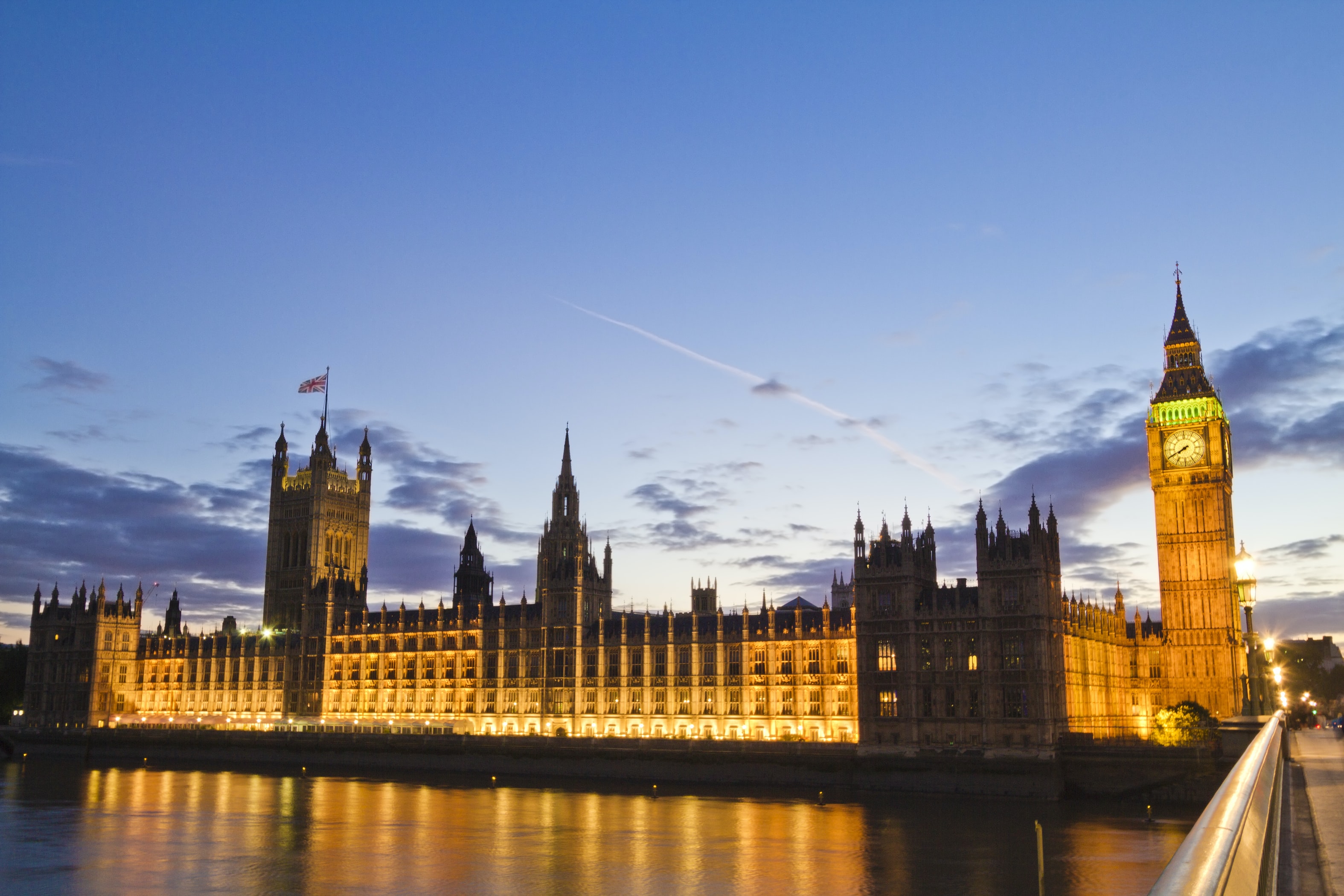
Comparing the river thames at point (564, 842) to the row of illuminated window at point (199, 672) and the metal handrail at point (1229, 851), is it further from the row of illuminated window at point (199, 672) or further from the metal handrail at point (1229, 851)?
the metal handrail at point (1229, 851)

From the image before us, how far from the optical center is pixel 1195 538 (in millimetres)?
134125

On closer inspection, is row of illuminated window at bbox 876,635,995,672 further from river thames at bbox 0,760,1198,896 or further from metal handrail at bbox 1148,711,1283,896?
metal handrail at bbox 1148,711,1283,896

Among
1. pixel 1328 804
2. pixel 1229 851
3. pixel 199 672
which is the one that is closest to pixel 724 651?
pixel 199 672

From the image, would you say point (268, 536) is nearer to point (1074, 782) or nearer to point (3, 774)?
point (3, 774)

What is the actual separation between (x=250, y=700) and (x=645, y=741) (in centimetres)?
7345

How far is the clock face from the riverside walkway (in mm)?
96344

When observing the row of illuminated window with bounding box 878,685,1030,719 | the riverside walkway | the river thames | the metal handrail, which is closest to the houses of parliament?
the row of illuminated window with bounding box 878,685,1030,719

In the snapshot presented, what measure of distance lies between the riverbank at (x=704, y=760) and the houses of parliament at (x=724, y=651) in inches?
160

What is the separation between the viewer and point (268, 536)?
7667 inches

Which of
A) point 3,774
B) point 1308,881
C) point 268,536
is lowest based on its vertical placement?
point 3,774

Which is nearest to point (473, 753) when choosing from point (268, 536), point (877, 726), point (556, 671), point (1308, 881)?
point (556, 671)

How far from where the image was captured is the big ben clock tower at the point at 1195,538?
129500 mm

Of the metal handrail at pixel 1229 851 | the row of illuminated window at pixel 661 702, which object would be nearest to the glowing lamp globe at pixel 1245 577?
the metal handrail at pixel 1229 851

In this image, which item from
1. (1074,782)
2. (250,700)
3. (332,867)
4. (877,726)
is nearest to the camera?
(332,867)
